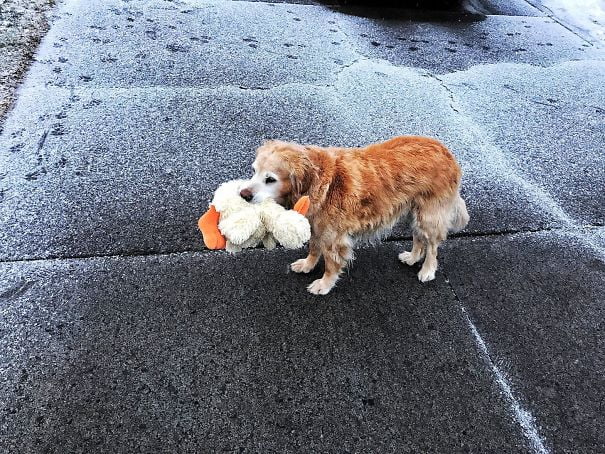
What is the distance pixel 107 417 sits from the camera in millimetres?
2242

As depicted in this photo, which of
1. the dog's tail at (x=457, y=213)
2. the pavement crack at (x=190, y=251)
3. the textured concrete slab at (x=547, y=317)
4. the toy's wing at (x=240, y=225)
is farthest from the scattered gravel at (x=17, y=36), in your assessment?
the textured concrete slab at (x=547, y=317)

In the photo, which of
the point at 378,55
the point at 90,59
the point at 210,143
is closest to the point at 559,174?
the point at 378,55

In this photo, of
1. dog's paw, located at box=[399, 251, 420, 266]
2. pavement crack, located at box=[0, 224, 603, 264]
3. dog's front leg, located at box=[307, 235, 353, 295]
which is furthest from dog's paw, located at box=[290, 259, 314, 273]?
dog's paw, located at box=[399, 251, 420, 266]

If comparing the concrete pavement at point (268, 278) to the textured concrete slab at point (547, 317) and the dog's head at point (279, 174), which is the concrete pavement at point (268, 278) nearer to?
the textured concrete slab at point (547, 317)

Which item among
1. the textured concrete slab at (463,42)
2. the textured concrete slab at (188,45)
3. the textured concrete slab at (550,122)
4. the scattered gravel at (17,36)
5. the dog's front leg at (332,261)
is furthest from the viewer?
the textured concrete slab at (463,42)

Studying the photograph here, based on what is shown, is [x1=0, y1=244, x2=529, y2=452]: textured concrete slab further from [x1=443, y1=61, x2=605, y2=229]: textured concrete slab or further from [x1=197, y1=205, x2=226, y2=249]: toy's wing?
[x1=443, y1=61, x2=605, y2=229]: textured concrete slab

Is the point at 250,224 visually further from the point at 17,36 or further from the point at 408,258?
the point at 17,36

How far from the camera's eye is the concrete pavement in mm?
2326

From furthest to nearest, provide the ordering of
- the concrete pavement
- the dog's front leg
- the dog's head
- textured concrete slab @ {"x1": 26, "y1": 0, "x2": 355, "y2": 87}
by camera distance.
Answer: textured concrete slab @ {"x1": 26, "y1": 0, "x2": 355, "y2": 87} < the dog's front leg < the dog's head < the concrete pavement

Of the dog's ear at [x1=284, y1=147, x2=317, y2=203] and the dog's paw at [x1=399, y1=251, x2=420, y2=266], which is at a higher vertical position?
the dog's ear at [x1=284, y1=147, x2=317, y2=203]

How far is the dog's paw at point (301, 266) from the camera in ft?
10.1

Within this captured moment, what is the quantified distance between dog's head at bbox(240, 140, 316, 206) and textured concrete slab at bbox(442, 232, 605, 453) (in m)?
1.32

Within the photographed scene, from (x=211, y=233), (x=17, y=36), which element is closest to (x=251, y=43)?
(x=17, y=36)

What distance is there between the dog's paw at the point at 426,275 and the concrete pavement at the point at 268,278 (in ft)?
0.19
